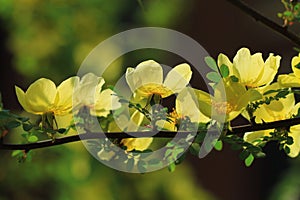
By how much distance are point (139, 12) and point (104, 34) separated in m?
0.27

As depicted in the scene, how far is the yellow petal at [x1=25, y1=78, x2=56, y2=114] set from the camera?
73 cm

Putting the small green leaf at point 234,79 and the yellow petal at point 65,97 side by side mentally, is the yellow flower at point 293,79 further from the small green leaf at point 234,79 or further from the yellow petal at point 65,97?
the yellow petal at point 65,97

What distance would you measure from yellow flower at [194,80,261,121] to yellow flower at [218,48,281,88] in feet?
0.06

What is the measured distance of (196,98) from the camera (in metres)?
0.69

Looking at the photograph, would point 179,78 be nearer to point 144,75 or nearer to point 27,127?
point 144,75

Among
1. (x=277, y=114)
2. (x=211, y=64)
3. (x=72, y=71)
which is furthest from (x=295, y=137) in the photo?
(x=72, y=71)

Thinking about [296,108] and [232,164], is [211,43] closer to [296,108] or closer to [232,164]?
[232,164]

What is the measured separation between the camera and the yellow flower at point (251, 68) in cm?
72

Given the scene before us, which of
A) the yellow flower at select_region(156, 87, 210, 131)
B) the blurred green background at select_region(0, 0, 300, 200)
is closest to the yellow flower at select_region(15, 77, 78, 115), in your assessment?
the yellow flower at select_region(156, 87, 210, 131)

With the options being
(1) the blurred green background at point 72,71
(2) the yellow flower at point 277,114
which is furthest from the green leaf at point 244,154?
(1) the blurred green background at point 72,71

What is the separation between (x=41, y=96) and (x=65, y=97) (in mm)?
25

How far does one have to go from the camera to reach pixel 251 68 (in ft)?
2.35

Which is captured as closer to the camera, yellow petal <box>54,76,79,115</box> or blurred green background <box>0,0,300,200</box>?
yellow petal <box>54,76,79,115</box>

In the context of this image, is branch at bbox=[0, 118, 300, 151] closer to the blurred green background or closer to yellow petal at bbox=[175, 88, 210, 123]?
yellow petal at bbox=[175, 88, 210, 123]
